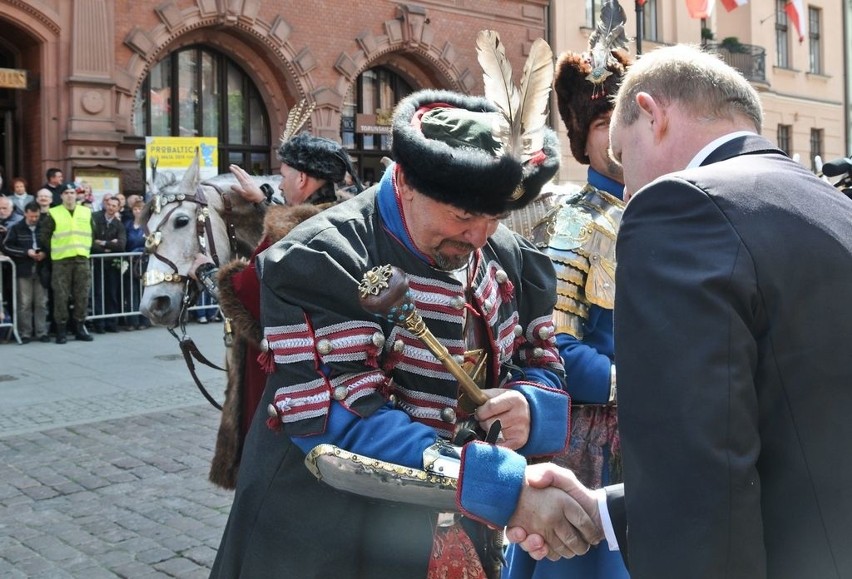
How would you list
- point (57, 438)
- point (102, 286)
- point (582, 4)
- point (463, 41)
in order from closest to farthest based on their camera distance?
1. point (57, 438)
2. point (102, 286)
3. point (463, 41)
4. point (582, 4)

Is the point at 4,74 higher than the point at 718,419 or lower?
higher

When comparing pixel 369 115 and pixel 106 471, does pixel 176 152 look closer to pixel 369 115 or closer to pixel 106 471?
pixel 369 115

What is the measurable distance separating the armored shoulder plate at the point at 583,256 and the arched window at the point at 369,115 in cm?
1650

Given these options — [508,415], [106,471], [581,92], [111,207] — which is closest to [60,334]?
[111,207]

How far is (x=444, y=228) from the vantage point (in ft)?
7.87

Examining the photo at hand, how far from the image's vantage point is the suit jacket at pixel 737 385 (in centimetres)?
150

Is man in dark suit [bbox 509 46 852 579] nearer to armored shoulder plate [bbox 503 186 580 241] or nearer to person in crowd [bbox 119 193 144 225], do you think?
armored shoulder plate [bbox 503 186 580 241]

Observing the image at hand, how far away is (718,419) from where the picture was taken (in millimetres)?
1496

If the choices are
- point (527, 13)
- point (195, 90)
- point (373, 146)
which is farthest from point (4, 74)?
point (527, 13)

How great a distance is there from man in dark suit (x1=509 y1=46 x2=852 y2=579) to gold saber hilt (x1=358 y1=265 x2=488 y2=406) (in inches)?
26.7

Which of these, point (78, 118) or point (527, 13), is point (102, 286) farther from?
point (527, 13)

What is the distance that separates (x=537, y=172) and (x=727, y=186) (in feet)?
2.69

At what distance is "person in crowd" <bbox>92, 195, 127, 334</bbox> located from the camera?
12.4 metres

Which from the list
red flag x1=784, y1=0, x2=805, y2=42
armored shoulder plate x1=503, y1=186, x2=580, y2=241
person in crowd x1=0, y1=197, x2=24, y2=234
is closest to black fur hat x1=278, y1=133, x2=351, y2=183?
armored shoulder plate x1=503, y1=186, x2=580, y2=241
